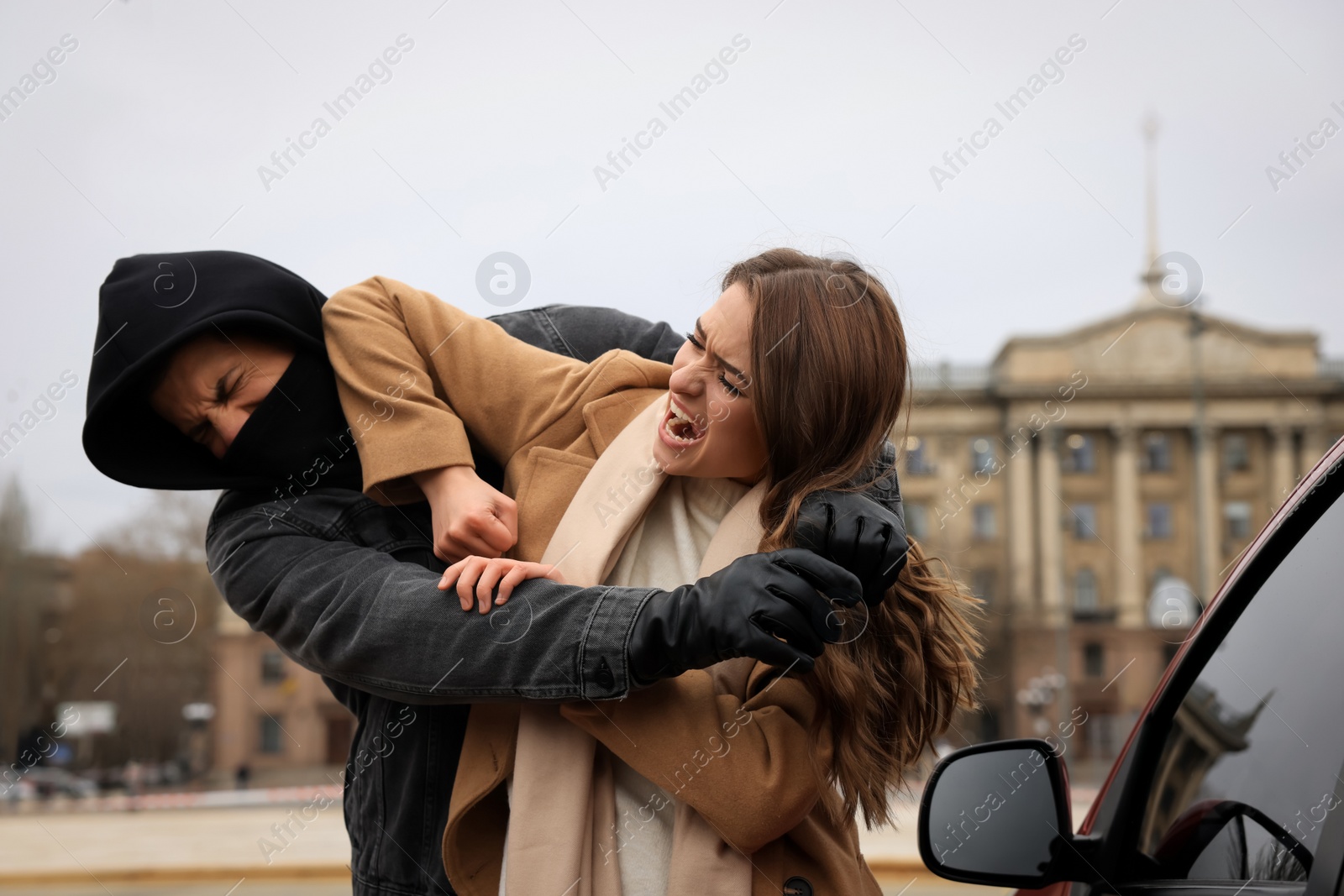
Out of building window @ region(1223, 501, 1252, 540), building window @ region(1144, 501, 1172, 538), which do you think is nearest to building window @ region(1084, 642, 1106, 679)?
building window @ region(1144, 501, 1172, 538)

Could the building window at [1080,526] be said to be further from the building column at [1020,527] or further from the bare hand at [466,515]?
the bare hand at [466,515]

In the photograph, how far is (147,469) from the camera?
2107 millimetres

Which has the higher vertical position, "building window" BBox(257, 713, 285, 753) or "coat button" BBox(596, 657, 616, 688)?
"coat button" BBox(596, 657, 616, 688)

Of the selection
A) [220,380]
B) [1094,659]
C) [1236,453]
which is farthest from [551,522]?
[1236,453]

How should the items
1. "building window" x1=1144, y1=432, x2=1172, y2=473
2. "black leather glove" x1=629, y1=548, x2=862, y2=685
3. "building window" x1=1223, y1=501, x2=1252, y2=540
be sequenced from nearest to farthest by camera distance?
"black leather glove" x1=629, y1=548, x2=862, y2=685 → "building window" x1=1223, y1=501, x2=1252, y2=540 → "building window" x1=1144, y1=432, x2=1172, y2=473

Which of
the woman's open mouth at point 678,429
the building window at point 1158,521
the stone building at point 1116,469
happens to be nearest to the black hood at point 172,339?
the woman's open mouth at point 678,429

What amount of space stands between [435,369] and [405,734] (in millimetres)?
632

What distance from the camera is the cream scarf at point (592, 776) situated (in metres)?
1.67

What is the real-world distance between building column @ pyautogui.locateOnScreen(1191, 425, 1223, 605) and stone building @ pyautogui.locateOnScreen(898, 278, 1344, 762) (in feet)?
0.30

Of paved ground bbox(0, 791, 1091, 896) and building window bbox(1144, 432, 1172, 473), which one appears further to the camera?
building window bbox(1144, 432, 1172, 473)

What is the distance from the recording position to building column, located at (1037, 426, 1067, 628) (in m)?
51.5

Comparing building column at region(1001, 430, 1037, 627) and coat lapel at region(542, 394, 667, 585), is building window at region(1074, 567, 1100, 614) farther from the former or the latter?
coat lapel at region(542, 394, 667, 585)

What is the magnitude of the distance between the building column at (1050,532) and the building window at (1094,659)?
235cm

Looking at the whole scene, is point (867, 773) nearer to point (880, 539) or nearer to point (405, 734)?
point (880, 539)
